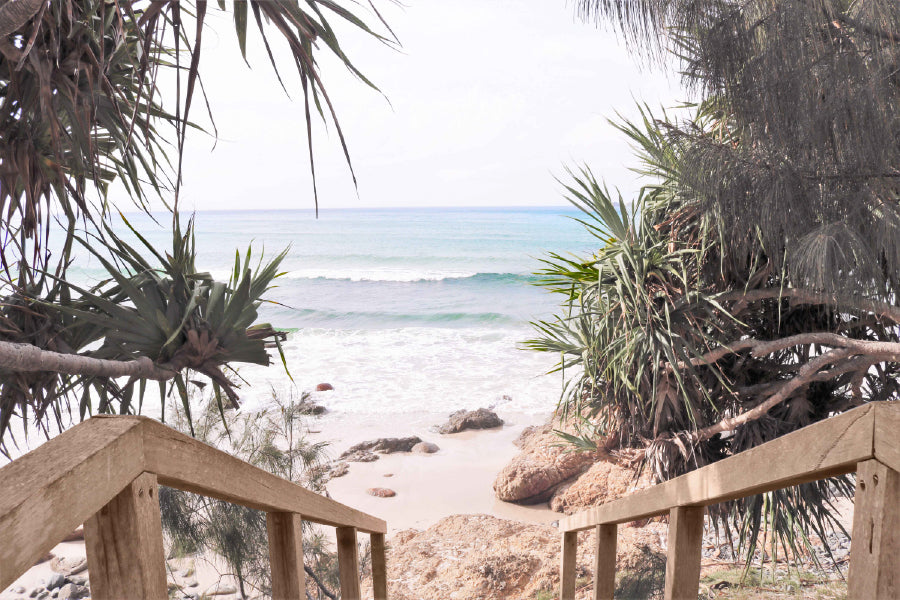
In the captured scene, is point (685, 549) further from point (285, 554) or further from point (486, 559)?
point (486, 559)

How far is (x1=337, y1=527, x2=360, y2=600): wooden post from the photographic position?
196cm

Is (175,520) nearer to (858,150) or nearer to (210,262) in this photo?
(858,150)

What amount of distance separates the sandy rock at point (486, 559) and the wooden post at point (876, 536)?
4430 mm

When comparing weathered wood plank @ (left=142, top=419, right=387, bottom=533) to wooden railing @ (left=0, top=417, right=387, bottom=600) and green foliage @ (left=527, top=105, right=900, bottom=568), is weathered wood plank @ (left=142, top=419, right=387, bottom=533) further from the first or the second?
green foliage @ (left=527, top=105, right=900, bottom=568)

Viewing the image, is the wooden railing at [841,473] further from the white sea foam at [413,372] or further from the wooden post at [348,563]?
the white sea foam at [413,372]

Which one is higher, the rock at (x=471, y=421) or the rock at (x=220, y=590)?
the rock at (x=220, y=590)

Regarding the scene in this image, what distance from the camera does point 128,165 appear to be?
2.60 meters

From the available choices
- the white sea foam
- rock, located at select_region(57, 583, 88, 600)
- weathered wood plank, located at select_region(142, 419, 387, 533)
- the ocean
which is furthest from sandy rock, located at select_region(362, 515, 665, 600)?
the white sea foam

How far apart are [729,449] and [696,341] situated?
0.82 m

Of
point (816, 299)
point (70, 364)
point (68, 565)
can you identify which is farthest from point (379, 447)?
point (70, 364)

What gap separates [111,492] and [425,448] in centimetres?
986

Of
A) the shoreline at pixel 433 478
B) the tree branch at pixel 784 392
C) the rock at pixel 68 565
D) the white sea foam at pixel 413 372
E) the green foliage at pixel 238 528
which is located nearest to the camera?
the tree branch at pixel 784 392

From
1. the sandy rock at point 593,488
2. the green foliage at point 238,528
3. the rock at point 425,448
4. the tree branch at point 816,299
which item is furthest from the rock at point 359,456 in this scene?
the tree branch at point 816,299

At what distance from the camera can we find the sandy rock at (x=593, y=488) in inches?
277
